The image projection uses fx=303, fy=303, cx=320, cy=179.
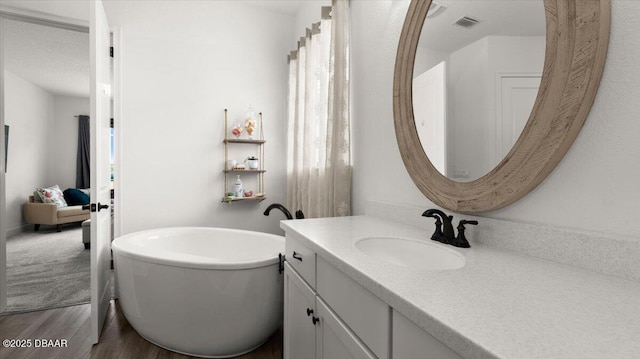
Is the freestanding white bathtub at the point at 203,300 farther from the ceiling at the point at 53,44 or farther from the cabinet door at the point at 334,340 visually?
the ceiling at the point at 53,44

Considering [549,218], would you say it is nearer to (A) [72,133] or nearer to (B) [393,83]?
(B) [393,83]

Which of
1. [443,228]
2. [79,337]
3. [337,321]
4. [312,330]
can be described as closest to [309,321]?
[312,330]

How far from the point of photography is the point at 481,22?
110 cm

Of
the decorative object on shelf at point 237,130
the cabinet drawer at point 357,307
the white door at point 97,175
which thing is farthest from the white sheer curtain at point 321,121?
the white door at point 97,175

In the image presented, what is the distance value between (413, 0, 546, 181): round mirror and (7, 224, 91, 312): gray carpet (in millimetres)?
2996

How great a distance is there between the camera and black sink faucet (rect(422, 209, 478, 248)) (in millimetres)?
1031

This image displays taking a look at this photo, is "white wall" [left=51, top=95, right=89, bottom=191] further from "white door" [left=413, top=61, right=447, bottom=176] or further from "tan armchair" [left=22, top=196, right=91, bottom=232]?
"white door" [left=413, top=61, right=447, bottom=176]

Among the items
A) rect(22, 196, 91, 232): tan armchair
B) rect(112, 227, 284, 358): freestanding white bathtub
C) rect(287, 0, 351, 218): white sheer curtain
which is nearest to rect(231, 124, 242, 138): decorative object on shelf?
rect(287, 0, 351, 218): white sheer curtain

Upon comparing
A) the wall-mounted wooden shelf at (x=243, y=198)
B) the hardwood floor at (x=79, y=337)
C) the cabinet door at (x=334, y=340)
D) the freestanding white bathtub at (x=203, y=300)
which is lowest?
the hardwood floor at (x=79, y=337)

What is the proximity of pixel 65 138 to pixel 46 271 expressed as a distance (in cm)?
424

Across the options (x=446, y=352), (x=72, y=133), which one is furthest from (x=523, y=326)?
(x=72, y=133)

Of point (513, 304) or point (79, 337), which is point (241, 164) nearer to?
point (79, 337)

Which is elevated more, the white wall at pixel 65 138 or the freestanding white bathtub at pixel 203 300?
the white wall at pixel 65 138

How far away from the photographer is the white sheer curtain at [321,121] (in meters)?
1.94
